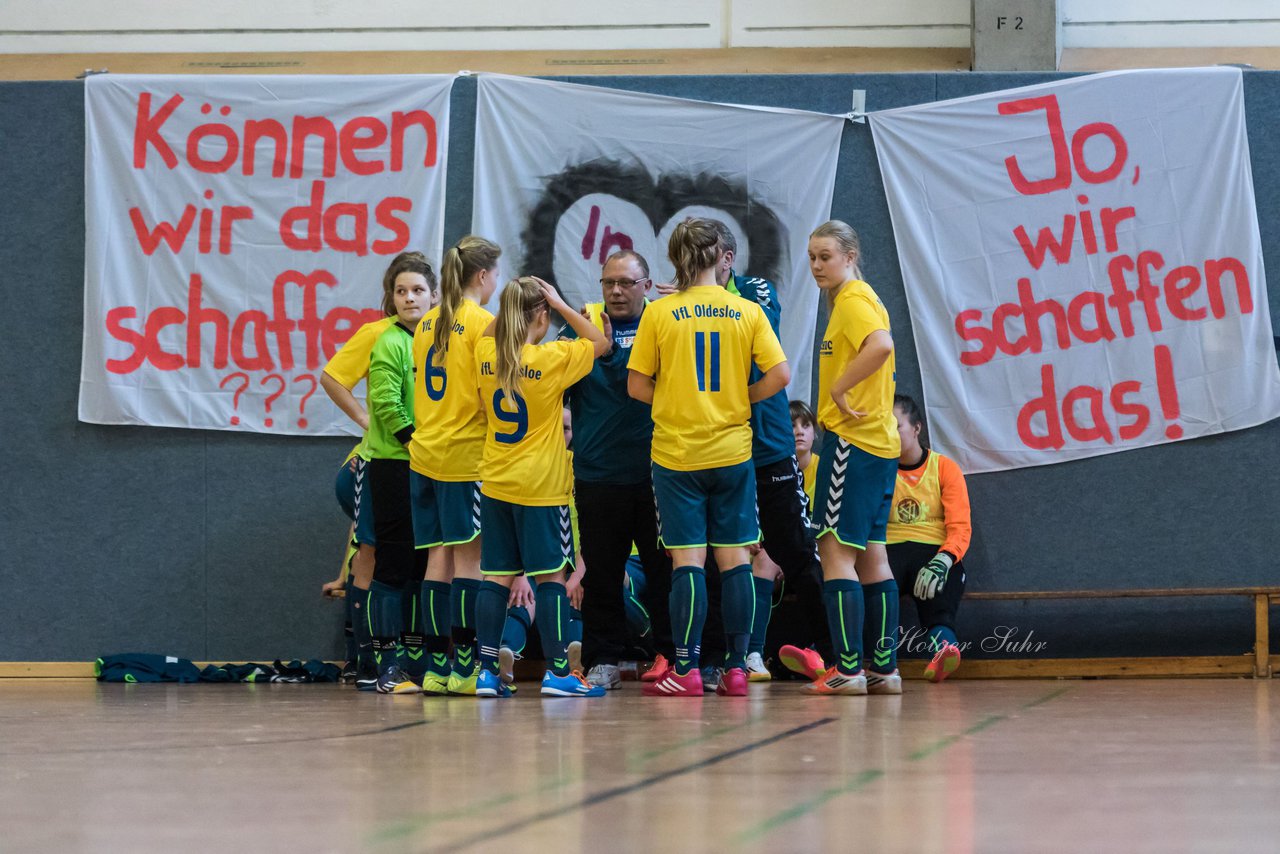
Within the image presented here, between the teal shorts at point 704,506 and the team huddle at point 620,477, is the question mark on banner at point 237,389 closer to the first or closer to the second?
the team huddle at point 620,477

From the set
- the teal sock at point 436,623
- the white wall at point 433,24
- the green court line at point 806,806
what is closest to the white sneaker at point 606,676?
the teal sock at point 436,623

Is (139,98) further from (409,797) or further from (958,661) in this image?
(409,797)

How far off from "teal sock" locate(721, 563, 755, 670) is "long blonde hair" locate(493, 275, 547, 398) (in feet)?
3.11

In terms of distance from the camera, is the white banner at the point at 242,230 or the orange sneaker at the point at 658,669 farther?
the white banner at the point at 242,230

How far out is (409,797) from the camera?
2.37 metres

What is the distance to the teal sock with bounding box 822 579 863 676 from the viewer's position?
4.74m

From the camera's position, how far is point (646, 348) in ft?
15.7

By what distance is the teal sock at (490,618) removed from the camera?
4.75 meters

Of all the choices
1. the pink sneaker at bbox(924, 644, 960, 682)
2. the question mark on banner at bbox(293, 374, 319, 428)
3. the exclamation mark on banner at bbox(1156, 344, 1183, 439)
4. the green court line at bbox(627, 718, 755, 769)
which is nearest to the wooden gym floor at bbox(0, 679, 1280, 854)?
the green court line at bbox(627, 718, 755, 769)

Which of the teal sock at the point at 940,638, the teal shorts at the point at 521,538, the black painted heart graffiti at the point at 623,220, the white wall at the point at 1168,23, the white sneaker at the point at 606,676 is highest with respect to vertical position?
the white wall at the point at 1168,23

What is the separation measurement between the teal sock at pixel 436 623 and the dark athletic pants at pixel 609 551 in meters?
0.53

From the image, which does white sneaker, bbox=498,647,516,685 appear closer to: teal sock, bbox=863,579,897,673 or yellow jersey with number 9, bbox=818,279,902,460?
teal sock, bbox=863,579,897,673

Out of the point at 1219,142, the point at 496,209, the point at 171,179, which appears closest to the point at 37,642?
the point at 171,179

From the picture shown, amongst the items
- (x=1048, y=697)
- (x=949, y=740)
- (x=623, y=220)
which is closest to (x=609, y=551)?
(x=1048, y=697)
